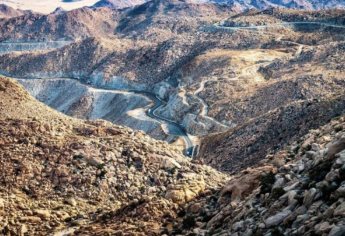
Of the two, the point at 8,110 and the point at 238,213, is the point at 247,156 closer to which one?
the point at 8,110

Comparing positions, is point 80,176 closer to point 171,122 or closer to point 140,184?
point 140,184

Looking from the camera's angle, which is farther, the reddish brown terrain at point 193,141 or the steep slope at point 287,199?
the reddish brown terrain at point 193,141

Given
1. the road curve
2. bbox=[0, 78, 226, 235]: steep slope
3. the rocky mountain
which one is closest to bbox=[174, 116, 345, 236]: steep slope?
the rocky mountain

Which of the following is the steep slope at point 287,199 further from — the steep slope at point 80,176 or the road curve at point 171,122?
the road curve at point 171,122

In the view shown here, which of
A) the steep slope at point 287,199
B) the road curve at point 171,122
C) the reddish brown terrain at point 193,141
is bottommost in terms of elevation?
the road curve at point 171,122

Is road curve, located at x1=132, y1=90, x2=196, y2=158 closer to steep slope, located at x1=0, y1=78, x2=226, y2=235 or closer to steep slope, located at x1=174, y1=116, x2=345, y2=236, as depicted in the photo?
steep slope, located at x1=0, y1=78, x2=226, y2=235

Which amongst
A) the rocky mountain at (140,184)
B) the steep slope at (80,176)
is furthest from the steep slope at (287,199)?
the steep slope at (80,176)

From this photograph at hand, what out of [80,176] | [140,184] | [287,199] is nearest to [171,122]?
[140,184]

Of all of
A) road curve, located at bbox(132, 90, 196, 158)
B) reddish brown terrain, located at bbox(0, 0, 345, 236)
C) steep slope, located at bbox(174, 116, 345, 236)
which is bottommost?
road curve, located at bbox(132, 90, 196, 158)

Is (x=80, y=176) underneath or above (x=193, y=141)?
above

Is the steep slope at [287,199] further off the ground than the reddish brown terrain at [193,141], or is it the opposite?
the steep slope at [287,199]
